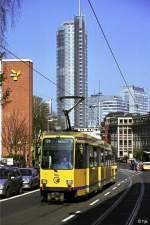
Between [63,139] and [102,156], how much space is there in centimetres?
872

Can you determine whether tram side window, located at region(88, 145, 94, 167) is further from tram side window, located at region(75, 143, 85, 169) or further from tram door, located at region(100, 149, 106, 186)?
tram door, located at region(100, 149, 106, 186)

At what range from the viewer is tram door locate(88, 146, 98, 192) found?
2675 centimetres

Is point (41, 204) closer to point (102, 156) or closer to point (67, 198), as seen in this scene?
point (67, 198)

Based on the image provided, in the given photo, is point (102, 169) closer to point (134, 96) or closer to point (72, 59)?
point (72, 59)

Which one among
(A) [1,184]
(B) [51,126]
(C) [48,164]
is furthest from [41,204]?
(B) [51,126]

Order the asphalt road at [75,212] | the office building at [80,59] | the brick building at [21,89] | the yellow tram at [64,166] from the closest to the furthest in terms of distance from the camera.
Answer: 1. the asphalt road at [75,212]
2. the yellow tram at [64,166]
3. the office building at [80,59]
4. the brick building at [21,89]

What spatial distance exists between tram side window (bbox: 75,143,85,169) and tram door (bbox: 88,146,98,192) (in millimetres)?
1548

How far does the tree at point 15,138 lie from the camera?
7325 centimetres

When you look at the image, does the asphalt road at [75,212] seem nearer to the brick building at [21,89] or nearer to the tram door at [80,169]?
the tram door at [80,169]

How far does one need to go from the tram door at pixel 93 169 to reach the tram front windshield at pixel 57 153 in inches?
99.4

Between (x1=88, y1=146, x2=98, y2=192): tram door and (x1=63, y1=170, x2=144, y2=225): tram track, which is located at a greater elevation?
(x1=88, y1=146, x2=98, y2=192): tram door

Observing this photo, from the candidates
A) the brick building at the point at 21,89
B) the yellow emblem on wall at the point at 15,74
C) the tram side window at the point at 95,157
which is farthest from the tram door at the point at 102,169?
the brick building at the point at 21,89

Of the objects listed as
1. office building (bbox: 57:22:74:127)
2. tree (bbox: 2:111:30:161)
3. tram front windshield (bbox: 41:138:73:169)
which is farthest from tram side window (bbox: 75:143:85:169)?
tree (bbox: 2:111:30:161)

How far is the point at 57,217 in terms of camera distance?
58.9ft
